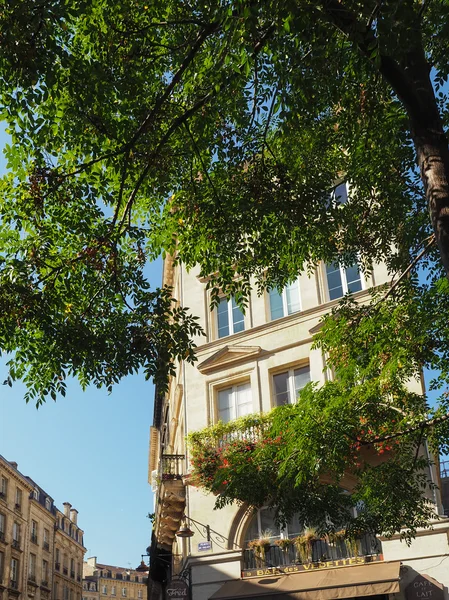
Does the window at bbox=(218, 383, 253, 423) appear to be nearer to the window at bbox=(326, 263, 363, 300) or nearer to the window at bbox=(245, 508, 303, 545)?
the window at bbox=(245, 508, 303, 545)

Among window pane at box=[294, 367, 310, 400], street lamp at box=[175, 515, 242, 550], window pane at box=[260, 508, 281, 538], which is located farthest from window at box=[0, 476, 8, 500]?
window pane at box=[294, 367, 310, 400]

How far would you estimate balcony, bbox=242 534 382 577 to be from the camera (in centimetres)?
1586

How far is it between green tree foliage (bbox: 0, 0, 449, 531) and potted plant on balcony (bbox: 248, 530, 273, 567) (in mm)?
7408

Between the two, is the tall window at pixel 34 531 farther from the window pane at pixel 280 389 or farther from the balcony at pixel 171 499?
the window pane at pixel 280 389

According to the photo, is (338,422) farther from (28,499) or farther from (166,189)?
(28,499)

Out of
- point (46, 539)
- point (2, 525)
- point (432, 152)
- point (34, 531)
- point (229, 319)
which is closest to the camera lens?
point (432, 152)

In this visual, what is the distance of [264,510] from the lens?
1780 centimetres

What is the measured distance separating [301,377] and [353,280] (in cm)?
301

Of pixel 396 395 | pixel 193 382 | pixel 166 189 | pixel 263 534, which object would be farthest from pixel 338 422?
pixel 193 382

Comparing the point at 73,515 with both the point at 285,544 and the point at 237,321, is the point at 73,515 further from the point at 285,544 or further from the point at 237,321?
the point at 285,544

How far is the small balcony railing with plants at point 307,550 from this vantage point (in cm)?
1591

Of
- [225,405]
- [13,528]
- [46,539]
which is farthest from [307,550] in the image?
[46,539]

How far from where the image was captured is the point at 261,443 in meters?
16.5

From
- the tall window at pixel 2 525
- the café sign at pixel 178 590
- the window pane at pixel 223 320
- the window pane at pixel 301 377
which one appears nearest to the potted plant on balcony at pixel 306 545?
the café sign at pixel 178 590
